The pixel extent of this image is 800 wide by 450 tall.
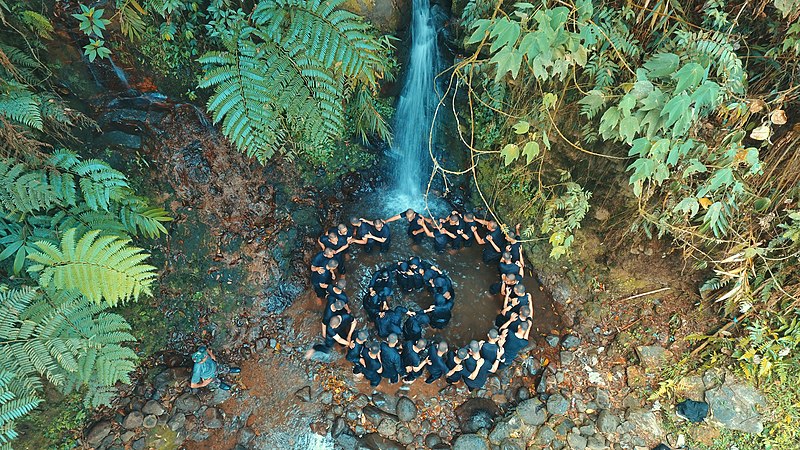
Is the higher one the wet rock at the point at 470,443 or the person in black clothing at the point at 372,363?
the person in black clothing at the point at 372,363

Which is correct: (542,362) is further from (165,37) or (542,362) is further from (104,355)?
(165,37)

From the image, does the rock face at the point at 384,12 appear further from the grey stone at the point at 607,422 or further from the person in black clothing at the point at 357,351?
the grey stone at the point at 607,422

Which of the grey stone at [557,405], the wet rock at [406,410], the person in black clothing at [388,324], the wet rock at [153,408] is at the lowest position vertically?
the wet rock at [153,408]

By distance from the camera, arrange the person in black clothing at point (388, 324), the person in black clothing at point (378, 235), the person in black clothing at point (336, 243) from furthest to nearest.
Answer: the person in black clothing at point (378, 235)
the person in black clothing at point (336, 243)
the person in black clothing at point (388, 324)

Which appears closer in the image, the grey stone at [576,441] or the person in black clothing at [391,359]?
the grey stone at [576,441]

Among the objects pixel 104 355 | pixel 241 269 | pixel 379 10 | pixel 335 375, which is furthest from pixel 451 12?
pixel 104 355

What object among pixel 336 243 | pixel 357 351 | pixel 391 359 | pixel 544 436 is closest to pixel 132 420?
pixel 357 351

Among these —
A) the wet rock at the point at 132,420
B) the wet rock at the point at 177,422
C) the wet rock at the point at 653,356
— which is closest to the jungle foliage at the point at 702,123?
the wet rock at the point at 653,356
